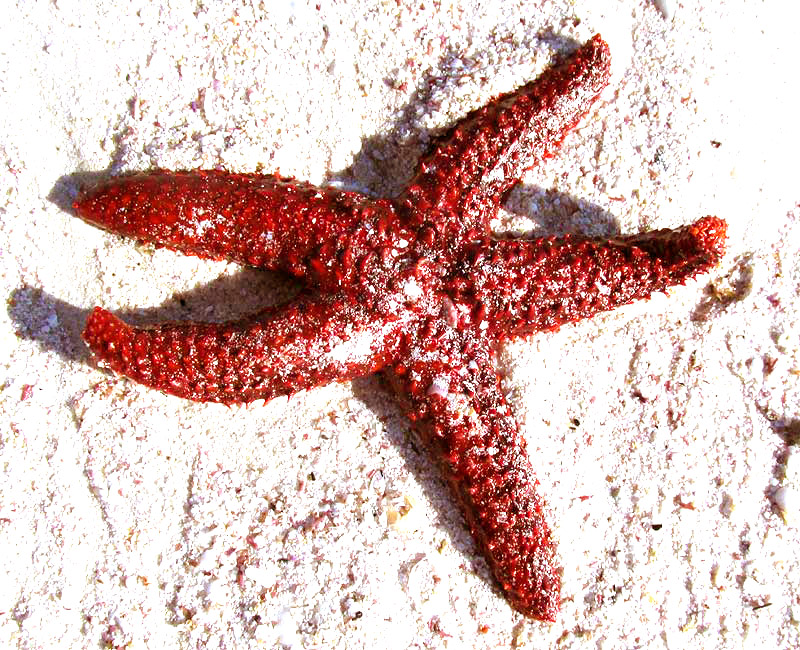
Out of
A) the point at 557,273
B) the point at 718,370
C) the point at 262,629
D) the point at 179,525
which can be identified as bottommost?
the point at 262,629

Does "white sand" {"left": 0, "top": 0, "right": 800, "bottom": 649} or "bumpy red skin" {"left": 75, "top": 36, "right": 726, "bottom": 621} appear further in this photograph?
"white sand" {"left": 0, "top": 0, "right": 800, "bottom": 649}

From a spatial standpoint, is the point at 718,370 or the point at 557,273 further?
the point at 718,370

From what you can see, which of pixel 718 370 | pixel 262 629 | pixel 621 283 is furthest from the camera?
pixel 718 370

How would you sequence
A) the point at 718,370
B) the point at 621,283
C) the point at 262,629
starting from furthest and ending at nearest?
the point at 718,370 < the point at 262,629 < the point at 621,283

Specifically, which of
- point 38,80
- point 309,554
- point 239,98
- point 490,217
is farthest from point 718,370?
point 38,80

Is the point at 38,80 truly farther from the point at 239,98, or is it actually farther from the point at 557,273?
the point at 557,273

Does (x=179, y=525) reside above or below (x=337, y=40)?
below
